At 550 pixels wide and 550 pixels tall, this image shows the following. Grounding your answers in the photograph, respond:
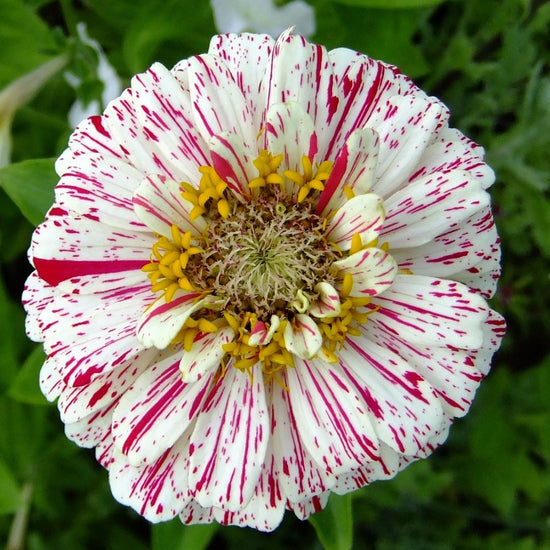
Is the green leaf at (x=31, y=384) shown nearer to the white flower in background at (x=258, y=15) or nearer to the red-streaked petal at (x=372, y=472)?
the red-streaked petal at (x=372, y=472)

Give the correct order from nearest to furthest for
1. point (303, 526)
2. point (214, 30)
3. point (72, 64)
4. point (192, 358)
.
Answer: point (192, 358) < point (72, 64) < point (214, 30) < point (303, 526)

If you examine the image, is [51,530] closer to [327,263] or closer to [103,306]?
[103,306]

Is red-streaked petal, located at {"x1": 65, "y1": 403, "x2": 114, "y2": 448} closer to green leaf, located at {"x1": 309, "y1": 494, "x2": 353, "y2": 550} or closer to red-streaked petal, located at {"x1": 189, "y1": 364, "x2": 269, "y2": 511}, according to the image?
red-streaked petal, located at {"x1": 189, "y1": 364, "x2": 269, "y2": 511}

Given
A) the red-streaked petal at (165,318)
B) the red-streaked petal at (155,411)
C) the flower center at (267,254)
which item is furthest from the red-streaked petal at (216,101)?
the red-streaked petal at (155,411)

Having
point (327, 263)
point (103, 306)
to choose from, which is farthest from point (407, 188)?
point (103, 306)

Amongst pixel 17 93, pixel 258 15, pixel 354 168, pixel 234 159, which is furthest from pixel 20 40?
pixel 354 168

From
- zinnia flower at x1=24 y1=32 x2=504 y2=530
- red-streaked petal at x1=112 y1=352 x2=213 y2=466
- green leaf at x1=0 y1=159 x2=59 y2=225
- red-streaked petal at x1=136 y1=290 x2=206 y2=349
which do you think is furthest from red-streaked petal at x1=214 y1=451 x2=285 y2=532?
green leaf at x1=0 y1=159 x2=59 y2=225

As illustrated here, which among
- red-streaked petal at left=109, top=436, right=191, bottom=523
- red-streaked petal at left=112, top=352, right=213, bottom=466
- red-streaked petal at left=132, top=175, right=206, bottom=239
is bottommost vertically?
red-streaked petal at left=109, top=436, right=191, bottom=523
